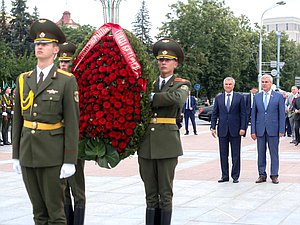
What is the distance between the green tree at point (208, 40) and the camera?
4300 cm

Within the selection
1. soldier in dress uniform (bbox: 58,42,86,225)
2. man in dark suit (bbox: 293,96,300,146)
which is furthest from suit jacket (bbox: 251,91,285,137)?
man in dark suit (bbox: 293,96,300,146)

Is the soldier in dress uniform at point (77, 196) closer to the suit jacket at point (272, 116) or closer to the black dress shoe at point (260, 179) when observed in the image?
the black dress shoe at point (260, 179)

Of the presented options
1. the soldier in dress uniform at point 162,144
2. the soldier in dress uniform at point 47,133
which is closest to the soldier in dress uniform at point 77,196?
the soldier in dress uniform at point 162,144

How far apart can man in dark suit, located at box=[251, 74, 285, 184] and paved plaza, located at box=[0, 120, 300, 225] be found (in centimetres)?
32

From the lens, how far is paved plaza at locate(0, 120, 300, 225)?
251 inches

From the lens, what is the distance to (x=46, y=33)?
4.50 meters

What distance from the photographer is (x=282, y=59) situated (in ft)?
211

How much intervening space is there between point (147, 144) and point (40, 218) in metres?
1.34

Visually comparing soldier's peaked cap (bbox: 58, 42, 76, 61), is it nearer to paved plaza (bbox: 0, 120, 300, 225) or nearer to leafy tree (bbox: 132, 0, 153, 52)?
paved plaza (bbox: 0, 120, 300, 225)

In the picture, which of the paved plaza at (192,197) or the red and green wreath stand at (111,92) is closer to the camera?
the red and green wreath stand at (111,92)

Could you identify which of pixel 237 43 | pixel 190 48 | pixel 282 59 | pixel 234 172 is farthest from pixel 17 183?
pixel 282 59

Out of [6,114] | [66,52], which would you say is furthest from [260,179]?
[6,114]

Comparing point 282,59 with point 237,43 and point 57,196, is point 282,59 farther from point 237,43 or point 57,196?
point 57,196

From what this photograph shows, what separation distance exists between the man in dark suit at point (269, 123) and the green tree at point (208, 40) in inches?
1290
